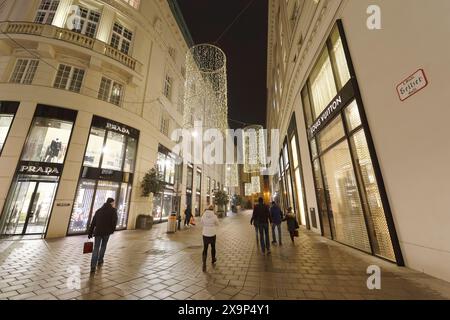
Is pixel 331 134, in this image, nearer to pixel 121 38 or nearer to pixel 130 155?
pixel 130 155

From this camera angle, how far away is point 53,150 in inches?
444

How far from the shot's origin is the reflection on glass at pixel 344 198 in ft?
22.0

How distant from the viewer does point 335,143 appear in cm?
778

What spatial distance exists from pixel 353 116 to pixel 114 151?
1346 centimetres

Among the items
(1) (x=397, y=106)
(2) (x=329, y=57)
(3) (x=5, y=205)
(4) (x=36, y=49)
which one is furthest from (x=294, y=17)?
(3) (x=5, y=205)

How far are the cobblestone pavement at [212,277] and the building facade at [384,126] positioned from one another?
2.84 feet

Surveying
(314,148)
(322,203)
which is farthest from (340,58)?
(322,203)

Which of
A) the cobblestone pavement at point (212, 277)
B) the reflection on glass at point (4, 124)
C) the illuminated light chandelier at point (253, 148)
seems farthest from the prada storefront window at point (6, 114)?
the illuminated light chandelier at point (253, 148)

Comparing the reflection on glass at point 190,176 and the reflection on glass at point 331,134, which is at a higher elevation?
the reflection on glass at point 190,176

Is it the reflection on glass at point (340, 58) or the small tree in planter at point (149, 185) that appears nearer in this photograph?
the reflection on glass at point (340, 58)

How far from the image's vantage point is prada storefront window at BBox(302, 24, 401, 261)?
232 inches

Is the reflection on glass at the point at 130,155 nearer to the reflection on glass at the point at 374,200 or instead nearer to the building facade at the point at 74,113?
the building facade at the point at 74,113

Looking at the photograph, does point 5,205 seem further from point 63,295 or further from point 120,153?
point 63,295

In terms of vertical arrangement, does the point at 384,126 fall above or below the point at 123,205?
above
